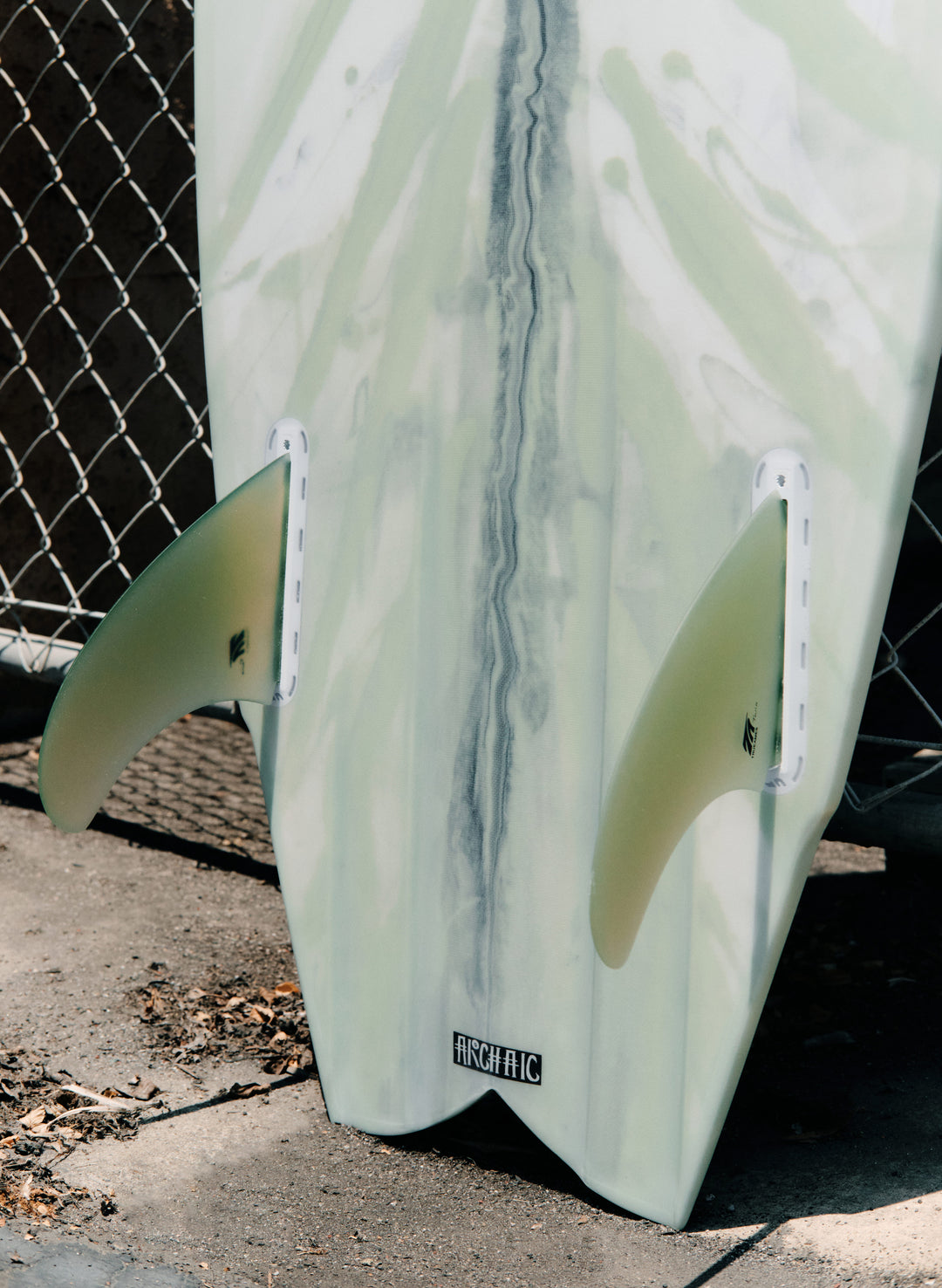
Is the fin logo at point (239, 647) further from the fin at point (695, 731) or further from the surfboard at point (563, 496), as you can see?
the fin at point (695, 731)

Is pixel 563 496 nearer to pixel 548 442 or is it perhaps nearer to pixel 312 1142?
pixel 548 442

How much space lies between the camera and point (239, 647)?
1303mm

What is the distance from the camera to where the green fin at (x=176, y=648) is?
123 cm

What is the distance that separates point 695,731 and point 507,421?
35 cm

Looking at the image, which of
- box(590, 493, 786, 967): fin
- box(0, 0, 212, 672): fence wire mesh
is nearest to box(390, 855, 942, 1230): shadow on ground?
box(590, 493, 786, 967): fin

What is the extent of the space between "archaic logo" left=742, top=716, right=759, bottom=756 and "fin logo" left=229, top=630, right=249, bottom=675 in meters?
0.52

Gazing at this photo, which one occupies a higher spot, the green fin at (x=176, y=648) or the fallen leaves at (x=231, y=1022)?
the green fin at (x=176, y=648)

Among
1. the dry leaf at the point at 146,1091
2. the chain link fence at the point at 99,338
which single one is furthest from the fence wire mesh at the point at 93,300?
the dry leaf at the point at 146,1091

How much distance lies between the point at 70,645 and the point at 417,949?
951 millimetres

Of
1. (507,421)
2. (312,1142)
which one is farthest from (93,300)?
(312,1142)

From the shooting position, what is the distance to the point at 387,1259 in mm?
1103

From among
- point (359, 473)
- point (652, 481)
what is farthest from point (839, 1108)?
point (359, 473)

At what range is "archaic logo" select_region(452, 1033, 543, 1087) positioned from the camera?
1194 mm

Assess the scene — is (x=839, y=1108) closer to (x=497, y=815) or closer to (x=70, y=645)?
(x=497, y=815)
